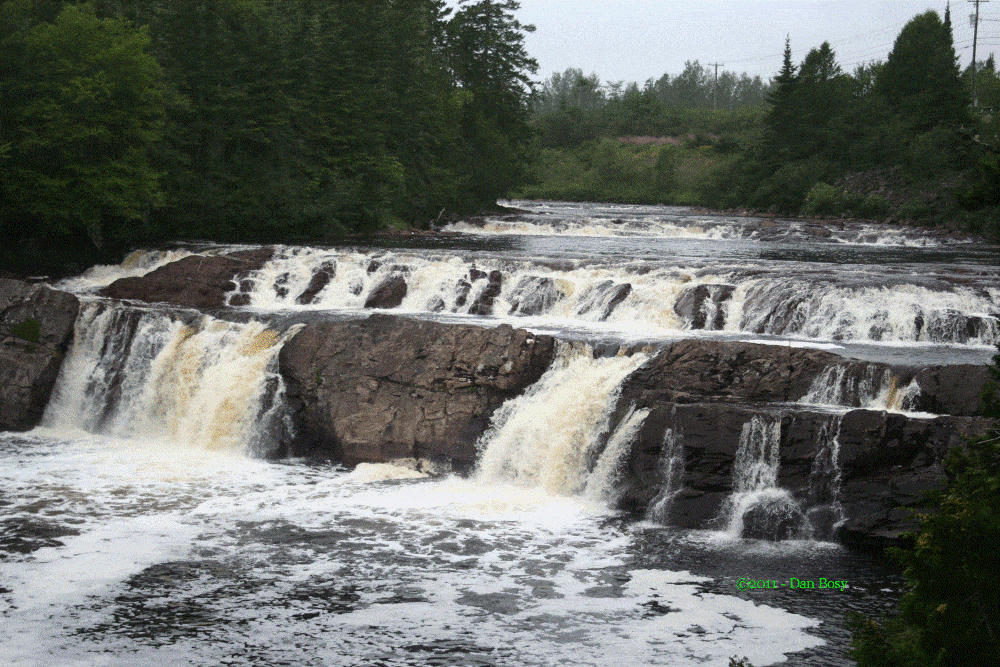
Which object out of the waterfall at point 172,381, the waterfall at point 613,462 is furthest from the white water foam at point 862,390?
the waterfall at point 172,381

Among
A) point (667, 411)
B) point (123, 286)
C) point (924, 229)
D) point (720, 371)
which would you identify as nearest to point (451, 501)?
point (667, 411)

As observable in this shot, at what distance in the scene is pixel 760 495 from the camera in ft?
48.4

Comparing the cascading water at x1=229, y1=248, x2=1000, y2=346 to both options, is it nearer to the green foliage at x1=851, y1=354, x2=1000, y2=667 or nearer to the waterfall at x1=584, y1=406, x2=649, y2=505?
the waterfall at x1=584, y1=406, x2=649, y2=505

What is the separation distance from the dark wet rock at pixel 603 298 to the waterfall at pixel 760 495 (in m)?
7.43

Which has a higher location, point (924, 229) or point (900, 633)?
point (924, 229)

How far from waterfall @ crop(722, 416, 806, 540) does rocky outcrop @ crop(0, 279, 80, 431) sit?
44.4 ft

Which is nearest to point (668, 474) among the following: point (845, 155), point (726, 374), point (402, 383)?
point (726, 374)

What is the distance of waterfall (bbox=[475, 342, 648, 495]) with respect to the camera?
54.6 feet

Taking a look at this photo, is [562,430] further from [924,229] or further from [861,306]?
[924,229]

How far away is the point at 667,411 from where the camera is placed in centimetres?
1577

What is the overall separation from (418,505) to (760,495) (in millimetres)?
4870

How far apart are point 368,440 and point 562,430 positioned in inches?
137

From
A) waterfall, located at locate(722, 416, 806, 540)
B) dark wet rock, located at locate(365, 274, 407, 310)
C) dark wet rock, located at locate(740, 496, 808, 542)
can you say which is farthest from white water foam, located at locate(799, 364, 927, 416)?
dark wet rock, located at locate(365, 274, 407, 310)

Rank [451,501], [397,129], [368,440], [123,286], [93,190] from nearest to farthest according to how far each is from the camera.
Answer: [451,501] < [368,440] < [123,286] < [93,190] < [397,129]
